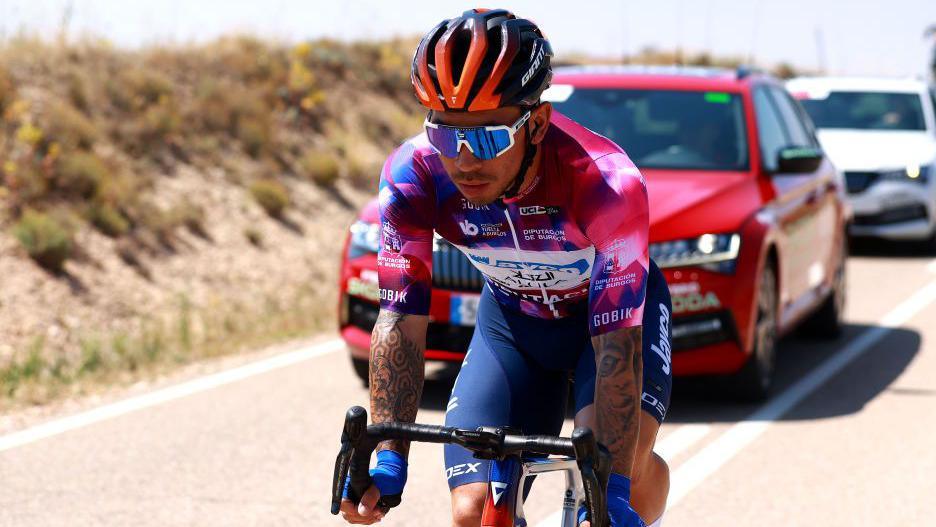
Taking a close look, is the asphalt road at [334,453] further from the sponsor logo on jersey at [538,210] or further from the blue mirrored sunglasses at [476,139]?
the blue mirrored sunglasses at [476,139]

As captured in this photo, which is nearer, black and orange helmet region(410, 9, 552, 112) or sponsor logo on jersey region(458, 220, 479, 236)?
black and orange helmet region(410, 9, 552, 112)

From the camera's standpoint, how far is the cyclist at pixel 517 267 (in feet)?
10.4

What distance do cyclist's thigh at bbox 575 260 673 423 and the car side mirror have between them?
4.38 meters

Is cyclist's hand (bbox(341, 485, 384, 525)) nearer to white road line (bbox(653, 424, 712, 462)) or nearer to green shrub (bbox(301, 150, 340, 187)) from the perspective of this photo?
white road line (bbox(653, 424, 712, 462))

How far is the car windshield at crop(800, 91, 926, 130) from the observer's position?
16188 millimetres

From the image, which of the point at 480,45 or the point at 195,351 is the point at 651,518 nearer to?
the point at 480,45

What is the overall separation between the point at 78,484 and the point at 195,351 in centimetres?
341

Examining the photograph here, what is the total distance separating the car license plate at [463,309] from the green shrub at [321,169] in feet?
43.0

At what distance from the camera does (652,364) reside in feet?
12.5

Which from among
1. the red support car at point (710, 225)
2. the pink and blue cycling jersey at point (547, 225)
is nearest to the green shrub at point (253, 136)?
the red support car at point (710, 225)

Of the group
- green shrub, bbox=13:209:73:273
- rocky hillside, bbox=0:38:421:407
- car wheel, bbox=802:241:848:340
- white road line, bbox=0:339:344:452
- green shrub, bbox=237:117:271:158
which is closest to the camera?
white road line, bbox=0:339:344:452

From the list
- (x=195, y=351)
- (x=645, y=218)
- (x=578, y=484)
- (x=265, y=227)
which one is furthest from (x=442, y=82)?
(x=265, y=227)

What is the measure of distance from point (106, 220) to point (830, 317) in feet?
28.4

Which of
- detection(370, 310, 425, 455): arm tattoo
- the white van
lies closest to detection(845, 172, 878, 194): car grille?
the white van
